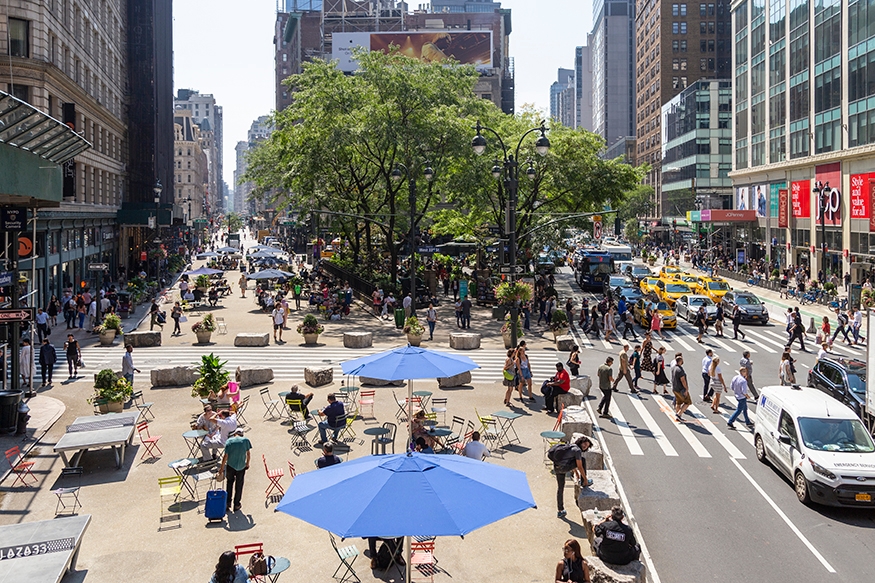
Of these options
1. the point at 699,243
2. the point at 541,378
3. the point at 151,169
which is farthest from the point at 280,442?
the point at 699,243

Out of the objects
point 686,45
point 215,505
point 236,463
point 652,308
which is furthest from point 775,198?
point 215,505

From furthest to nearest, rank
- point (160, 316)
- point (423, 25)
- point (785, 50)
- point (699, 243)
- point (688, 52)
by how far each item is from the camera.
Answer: point (423, 25) → point (688, 52) → point (699, 243) → point (785, 50) → point (160, 316)

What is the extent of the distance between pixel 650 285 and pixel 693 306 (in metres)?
8.80

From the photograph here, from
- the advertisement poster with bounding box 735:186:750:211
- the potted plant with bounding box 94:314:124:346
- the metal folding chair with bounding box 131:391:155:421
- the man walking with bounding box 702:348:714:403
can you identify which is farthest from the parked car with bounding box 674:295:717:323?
the advertisement poster with bounding box 735:186:750:211

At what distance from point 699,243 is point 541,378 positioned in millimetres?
74756

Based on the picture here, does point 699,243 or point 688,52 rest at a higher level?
point 688,52

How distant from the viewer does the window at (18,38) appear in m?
36.0

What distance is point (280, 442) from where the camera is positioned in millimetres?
17641

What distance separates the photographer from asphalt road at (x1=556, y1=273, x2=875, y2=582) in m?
11.7

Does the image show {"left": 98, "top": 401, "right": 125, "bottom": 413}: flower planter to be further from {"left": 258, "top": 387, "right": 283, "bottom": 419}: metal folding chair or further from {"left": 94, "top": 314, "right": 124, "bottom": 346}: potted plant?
{"left": 94, "top": 314, "right": 124, "bottom": 346}: potted plant

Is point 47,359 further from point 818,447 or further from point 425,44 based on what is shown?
point 425,44

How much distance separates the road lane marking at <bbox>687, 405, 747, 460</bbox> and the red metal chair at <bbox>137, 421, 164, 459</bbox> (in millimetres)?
12635

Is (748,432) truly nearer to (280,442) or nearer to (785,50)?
(280,442)

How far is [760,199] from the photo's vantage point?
243 feet
